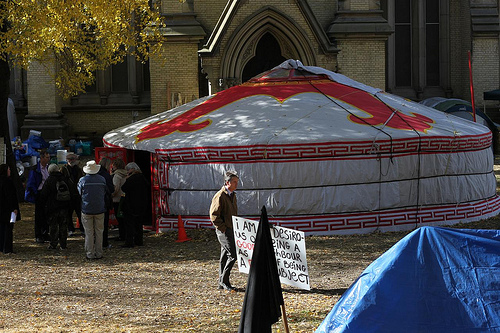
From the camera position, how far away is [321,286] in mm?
9273

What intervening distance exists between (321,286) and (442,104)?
14916 mm

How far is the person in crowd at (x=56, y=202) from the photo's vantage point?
1148cm

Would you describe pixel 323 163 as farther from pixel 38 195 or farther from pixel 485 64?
pixel 485 64

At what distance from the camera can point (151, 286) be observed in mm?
9516

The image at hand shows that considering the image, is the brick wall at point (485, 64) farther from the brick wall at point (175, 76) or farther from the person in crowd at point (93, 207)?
the person in crowd at point (93, 207)

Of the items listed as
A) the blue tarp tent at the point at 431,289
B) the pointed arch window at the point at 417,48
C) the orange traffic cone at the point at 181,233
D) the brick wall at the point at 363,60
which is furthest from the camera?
the pointed arch window at the point at 417,48

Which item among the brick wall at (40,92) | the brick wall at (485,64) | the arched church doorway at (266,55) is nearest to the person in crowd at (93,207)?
the arched church doorway at (266,55)

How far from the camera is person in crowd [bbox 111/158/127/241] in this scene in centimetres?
1240

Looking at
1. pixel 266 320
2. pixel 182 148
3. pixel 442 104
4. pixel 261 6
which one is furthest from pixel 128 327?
pixel 442 104

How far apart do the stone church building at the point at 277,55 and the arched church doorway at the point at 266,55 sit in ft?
0.10

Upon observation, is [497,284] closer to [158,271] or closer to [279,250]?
[279,250]

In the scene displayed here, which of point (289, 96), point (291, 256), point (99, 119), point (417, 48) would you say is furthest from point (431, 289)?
point (417, 48)

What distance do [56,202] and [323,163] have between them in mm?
4030

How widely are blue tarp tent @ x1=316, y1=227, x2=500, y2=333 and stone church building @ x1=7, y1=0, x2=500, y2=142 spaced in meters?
13.5
